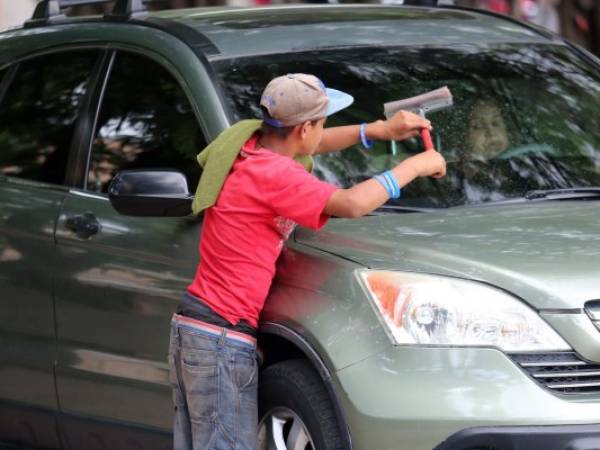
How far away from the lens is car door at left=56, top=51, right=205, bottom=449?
17.3ft

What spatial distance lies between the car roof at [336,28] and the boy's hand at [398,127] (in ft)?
2.03

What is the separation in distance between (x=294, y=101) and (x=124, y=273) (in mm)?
1066

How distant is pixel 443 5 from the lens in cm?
682

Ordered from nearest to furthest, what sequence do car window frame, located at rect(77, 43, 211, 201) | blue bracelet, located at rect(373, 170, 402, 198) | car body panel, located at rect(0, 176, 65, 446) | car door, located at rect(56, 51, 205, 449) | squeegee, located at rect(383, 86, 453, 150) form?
blue bracelet, located at rect(373, 170, 402, 198), squeegee, located at rect(383, 86, 453, 150), car door, located at rect(56, 51, 205, 449), car window frame, located at rect(77, 43, 211, 201), car body panel, located at rect(0, 176, 65, 446)

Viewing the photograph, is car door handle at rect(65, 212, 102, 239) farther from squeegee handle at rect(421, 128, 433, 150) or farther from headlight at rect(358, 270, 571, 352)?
headlight at rect(358, 270, 571, 352)

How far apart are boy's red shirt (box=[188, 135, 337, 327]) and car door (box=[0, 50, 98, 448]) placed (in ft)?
3.68

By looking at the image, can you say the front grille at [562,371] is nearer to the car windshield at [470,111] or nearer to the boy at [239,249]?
the boy at [239,249]

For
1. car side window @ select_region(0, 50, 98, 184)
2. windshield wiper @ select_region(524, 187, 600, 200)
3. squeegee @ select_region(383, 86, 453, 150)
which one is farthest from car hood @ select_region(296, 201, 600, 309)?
car side window @ select_region(0, 50, 98, 184)

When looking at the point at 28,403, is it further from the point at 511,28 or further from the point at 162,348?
the point at 511,28

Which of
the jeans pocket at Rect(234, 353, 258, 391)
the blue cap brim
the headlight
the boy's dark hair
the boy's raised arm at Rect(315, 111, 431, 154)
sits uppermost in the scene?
the blue cap brim

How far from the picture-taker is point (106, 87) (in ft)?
19.6

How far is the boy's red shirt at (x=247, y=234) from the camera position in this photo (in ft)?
15.3

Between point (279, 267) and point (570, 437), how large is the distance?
3.62 ft

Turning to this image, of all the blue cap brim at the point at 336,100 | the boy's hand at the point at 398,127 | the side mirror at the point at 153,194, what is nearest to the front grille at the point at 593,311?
the boy's hand at the point at 398,127
